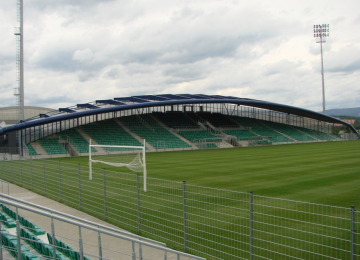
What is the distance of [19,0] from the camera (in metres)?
36.5

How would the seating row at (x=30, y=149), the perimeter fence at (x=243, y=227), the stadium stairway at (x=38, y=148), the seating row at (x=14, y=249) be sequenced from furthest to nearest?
the stadium stairway at (x=38, y=148), the seating row at (x=30, y=149), the perimeter fence at (x=243, y=227), the seating row at (x=14, y=249)

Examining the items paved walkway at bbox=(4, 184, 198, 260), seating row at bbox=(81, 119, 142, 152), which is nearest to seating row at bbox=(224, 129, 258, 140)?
seating row at bbox=(81, 119, 142, 152)

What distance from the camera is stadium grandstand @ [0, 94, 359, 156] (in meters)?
41.9

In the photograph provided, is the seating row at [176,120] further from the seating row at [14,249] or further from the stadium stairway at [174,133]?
the seating row at [14,249]

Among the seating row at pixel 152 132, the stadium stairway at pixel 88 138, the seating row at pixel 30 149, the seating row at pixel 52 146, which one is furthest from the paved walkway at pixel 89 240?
the seating row at pixel 152 132

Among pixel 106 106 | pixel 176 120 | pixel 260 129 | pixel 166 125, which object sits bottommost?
pixel 260 129

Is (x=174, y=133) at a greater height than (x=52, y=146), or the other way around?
(x=174, y=133)

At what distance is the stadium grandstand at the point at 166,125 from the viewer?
4194 centimetres

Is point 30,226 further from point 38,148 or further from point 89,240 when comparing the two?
point 38,148

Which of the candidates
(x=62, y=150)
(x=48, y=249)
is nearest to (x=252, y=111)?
(x=62, y=150)

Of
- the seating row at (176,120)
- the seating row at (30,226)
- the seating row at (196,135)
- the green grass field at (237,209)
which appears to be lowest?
the green grass field at (237,209)

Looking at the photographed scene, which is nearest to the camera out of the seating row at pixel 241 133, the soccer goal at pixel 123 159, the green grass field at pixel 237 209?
the green grass field at pixel 237 209

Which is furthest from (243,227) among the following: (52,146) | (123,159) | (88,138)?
(88,138)

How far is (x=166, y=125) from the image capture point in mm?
57750
